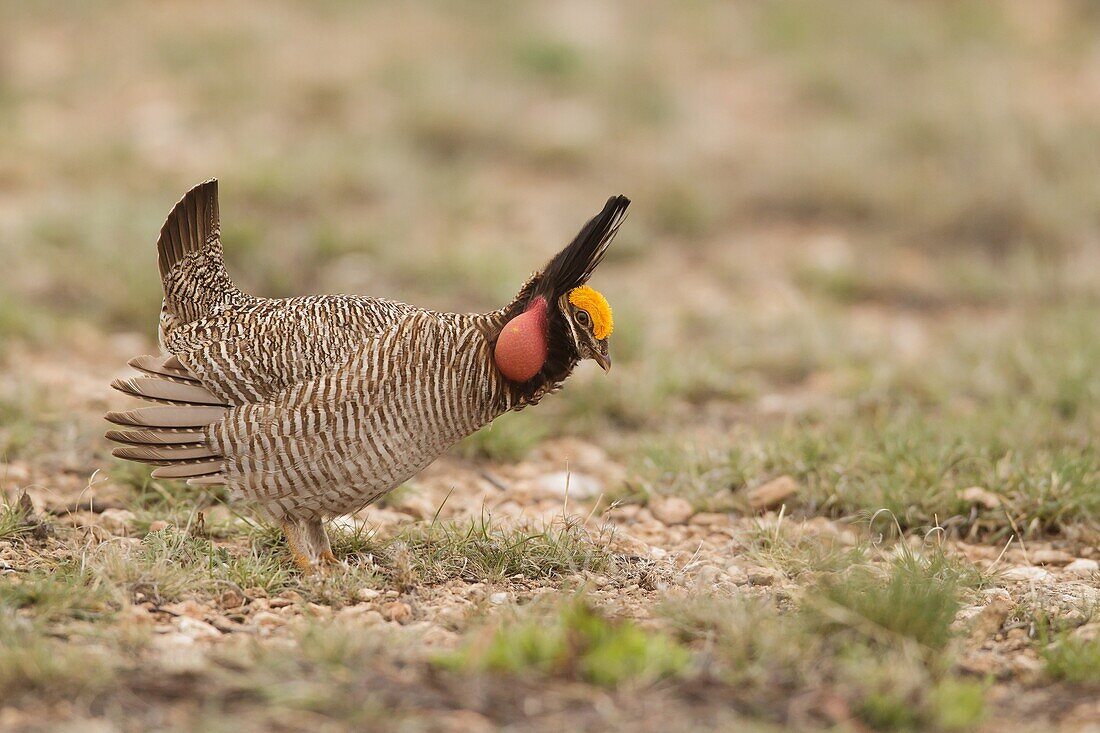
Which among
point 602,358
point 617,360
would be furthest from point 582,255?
point 617,360

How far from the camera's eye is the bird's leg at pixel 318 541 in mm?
4152

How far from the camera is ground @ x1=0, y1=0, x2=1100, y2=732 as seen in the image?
10.3 feet

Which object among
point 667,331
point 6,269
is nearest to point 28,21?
point 6,269

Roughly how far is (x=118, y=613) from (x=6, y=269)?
433 centimetres

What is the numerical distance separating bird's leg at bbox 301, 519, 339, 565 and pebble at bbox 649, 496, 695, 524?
1.43 metres

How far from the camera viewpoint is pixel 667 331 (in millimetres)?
7254

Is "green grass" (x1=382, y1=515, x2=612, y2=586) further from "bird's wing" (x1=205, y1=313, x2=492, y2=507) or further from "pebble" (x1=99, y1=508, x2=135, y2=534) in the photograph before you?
"pebble" (x1=99, y1=508, x2=135, y2=534)

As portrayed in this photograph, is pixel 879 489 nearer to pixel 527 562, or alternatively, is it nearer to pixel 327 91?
pixel 527 562

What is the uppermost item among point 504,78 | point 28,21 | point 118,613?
point 28,21

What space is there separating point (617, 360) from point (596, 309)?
2588mm

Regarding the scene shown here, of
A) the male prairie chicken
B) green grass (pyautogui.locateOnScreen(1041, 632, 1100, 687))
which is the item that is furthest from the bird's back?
green grass (pyautogui.locateOnScreen(1041, 632, 1100, 687))

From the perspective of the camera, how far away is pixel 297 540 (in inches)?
163

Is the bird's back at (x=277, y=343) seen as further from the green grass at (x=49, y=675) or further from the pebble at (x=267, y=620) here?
the green grass at (x=49, y=675)

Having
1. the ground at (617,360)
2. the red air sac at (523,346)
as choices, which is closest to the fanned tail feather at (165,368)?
the ground at (617,360)
